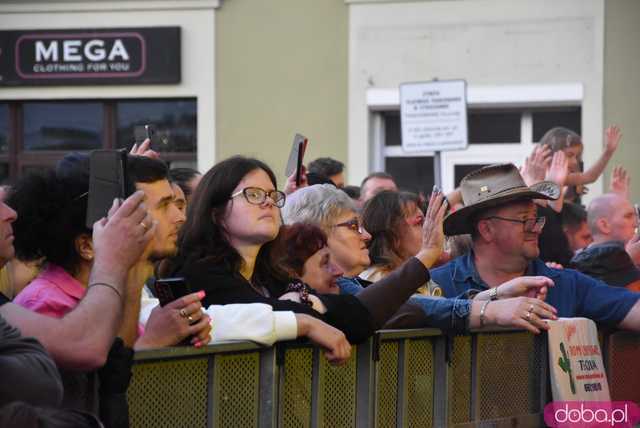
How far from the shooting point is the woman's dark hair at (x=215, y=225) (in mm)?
5344

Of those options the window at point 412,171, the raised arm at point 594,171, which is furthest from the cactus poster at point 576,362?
the window at point 412,171

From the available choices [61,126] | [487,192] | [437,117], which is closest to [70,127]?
[61,126]

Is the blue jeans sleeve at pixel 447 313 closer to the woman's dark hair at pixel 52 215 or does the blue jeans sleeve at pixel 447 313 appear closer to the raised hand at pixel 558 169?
the woman's dark hair at pixel 52 215

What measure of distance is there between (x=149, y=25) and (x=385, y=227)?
11.0m

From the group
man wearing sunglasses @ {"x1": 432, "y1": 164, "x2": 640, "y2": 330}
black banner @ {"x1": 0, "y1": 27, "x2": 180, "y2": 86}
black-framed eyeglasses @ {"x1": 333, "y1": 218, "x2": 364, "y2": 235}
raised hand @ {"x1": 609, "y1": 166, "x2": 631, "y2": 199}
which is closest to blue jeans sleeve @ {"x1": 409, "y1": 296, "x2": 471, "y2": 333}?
black-framed eyeglasses @ {"x1": 333, "y1": 218, "x2": 364, "y2": 235}

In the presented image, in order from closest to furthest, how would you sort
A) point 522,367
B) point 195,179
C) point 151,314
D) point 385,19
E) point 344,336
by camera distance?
point 151,314 < point 344,336 < point 522,367 < point 195,179 < point 385,19

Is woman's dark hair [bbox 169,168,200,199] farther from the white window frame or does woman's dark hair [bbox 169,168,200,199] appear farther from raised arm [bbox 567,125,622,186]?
the white window frame

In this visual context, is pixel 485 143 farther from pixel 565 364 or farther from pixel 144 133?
pixel 565 364

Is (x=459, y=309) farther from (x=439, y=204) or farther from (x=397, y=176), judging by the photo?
(x=397, y=176)

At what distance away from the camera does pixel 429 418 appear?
5.76m

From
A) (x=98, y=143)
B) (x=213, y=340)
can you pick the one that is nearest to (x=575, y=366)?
(x=213, y=340)

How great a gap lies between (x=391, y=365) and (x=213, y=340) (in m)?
1.06

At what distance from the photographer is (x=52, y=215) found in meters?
4.29

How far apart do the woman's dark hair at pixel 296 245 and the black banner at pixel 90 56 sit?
11752mm
